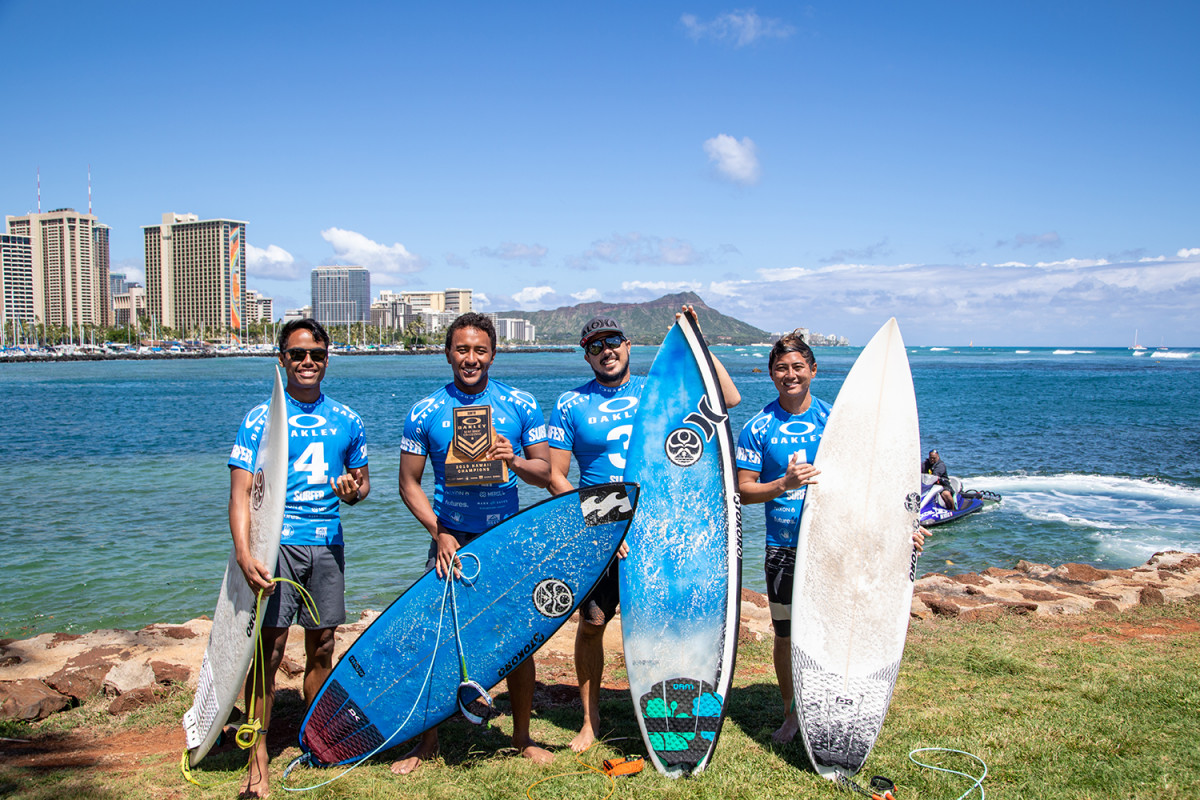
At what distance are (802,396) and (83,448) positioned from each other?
1085 inches

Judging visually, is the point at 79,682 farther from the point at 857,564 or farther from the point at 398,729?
the point at 857,564

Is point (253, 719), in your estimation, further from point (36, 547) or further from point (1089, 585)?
point (36, 547)

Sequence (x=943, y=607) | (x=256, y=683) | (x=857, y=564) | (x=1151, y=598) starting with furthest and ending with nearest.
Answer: (x=1151, y=598), (x=943, y=607), (x=857, y=564), (x=256, y=683)

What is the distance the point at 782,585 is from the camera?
4.05 meters

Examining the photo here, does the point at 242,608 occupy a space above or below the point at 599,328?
below

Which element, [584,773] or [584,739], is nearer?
[584,773]

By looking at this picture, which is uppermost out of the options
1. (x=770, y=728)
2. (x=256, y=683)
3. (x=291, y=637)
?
(x=256, y=683)

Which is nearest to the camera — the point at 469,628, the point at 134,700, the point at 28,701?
the point at 469,628

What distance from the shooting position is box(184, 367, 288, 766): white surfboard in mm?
3514

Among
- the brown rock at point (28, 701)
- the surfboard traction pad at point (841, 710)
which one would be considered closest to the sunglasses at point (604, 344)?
the surfboard traction pad at point (841, 710)

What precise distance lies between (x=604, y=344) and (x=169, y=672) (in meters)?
4.17

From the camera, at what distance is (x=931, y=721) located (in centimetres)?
414

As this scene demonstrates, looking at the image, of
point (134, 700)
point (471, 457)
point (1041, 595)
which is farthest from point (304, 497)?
point (1041, 595)

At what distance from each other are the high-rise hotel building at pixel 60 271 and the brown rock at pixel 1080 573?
667 feet
